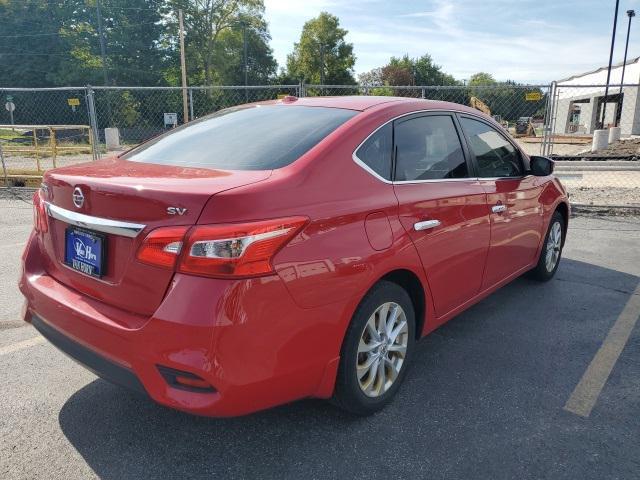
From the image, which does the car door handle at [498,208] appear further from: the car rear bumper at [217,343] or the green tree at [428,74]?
the green tree at [428,74]

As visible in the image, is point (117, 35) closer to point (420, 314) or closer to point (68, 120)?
point (68, 120)

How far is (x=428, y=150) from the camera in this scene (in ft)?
10.3

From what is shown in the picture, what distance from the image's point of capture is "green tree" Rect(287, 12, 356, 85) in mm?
60719

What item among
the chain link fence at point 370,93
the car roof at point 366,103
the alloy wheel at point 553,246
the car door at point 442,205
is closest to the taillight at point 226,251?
the car door at point 442,205

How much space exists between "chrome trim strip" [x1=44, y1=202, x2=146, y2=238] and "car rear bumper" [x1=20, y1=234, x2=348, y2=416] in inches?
12.1

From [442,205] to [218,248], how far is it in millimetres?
1539

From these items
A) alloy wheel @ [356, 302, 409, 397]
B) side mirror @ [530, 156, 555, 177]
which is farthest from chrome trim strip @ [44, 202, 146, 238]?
side mirror @ [530, 156, 555, 177]

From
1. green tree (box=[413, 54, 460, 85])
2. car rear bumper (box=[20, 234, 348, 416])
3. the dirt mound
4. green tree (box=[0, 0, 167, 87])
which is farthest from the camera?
green tree (box=[413, 54, 460, 85])

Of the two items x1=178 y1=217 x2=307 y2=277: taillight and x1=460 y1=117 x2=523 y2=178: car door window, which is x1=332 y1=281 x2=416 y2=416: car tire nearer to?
x1=178 y1=217 x2=307 y2=277: taillight

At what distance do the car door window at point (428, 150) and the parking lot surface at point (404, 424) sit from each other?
4.14ft

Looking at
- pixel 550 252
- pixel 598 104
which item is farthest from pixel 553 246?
pixel 598 104

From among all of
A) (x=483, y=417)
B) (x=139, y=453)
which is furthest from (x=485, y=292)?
(x=139, y=453)

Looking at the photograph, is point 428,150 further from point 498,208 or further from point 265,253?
point 265,253

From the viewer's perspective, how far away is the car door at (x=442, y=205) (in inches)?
112
